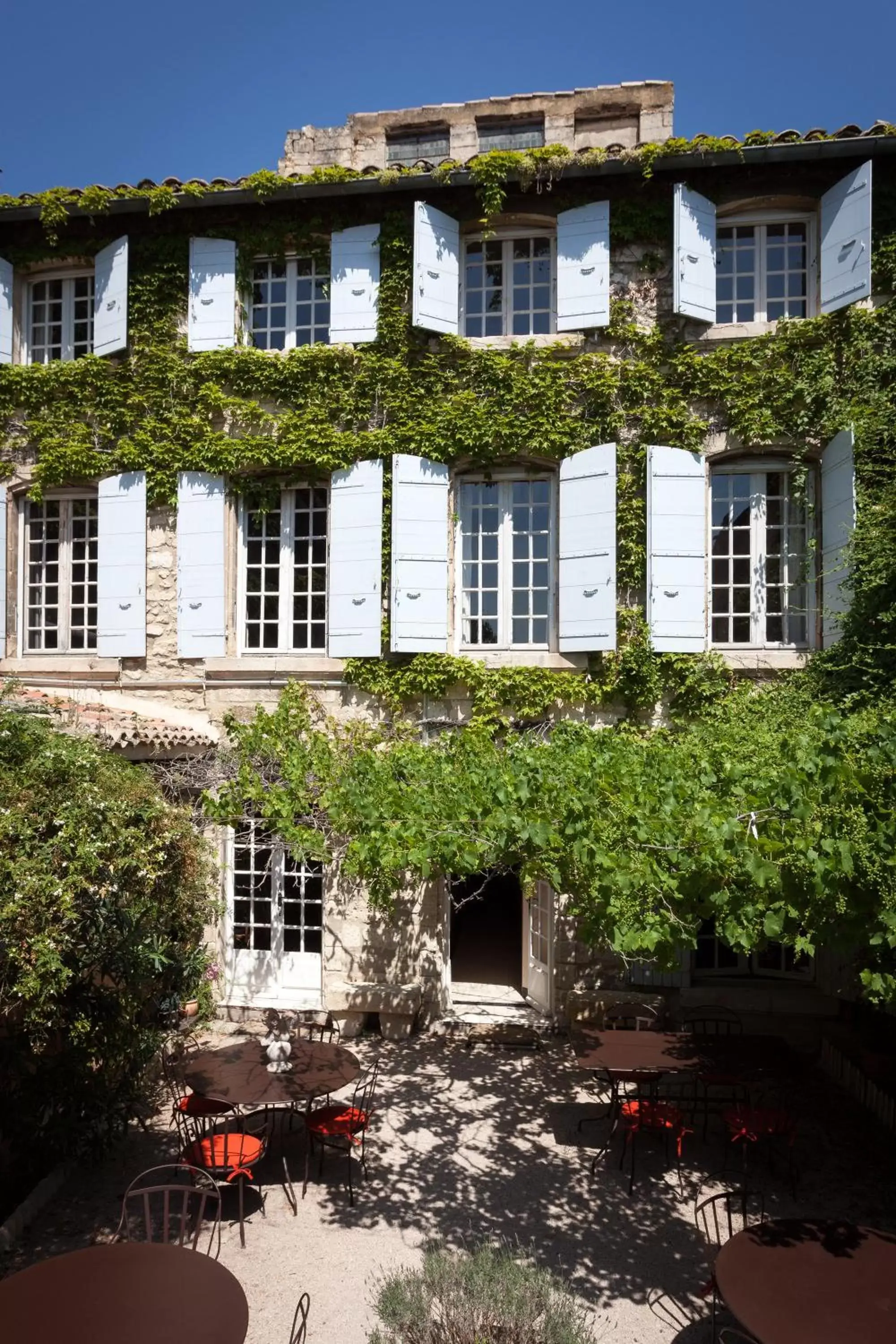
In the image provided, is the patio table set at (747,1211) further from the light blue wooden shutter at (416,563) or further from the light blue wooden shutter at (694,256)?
the light blue wooden shutter at (694,256)

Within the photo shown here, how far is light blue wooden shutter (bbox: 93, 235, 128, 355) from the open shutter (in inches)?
131

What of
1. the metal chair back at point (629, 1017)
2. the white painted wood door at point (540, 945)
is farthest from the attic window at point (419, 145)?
the metal chair back at point (629, 1017)

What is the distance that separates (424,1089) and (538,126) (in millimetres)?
12379

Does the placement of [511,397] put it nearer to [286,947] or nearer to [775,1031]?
[286,947]

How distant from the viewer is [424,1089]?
770 cm

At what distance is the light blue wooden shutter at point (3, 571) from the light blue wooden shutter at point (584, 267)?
6.61 m

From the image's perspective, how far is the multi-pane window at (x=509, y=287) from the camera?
30.4 ft

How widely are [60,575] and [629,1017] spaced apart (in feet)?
26.3

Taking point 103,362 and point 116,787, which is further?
point 103,362

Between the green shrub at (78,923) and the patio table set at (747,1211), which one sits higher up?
the green shrub at (78,923)

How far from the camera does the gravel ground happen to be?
4883 mm

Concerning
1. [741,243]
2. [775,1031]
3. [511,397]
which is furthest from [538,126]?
[775,1031]

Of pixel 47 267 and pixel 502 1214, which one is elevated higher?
pixel 47 267

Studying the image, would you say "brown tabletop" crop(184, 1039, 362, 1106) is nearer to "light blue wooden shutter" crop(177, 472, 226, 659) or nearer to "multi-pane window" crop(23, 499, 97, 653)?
"light blue wooden shutter" crop(177, 472, 226, 659)
